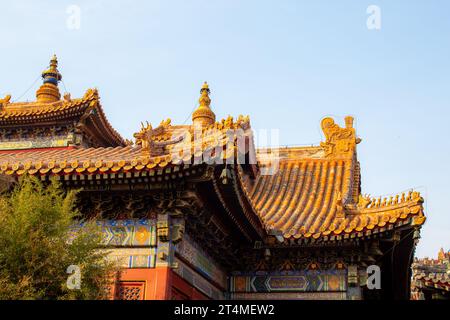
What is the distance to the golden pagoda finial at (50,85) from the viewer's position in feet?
69.6

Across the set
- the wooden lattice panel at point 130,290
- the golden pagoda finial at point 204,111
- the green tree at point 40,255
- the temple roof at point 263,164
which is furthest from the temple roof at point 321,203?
the green tree at point 40,255

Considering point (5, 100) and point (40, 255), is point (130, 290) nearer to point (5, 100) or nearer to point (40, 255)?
point (40, 255)

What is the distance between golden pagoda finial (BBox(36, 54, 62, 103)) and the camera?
69.6 feet

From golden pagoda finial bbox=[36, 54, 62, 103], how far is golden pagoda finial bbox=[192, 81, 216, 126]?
16.5 ft

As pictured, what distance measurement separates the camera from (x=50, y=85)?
21625 mm

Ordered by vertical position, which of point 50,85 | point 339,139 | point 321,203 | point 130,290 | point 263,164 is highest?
point 50,85

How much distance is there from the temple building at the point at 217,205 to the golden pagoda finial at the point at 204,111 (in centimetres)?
5

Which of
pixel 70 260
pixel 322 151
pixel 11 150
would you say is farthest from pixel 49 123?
pixel 70 260

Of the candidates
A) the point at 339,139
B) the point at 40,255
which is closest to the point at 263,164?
the point at 339,139

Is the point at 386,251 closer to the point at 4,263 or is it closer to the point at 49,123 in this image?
the point at 4,263

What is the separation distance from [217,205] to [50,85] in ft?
36.8

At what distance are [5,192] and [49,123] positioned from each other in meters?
8.28

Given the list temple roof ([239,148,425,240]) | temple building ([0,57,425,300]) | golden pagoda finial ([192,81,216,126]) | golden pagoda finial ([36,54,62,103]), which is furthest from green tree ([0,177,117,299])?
golden pagoda finial ([36,54,62,103])

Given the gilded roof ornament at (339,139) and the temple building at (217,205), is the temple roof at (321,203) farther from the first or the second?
the gilded roof ornament at (339,139)
